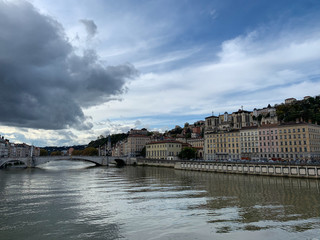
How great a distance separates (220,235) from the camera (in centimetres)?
1619

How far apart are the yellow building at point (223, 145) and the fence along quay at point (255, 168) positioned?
14231mm

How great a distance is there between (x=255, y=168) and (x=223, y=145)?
30007 mm

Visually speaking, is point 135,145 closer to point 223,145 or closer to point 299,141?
point 223,145

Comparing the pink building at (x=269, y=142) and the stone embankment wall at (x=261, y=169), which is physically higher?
the pink building at (x=269, y=142)

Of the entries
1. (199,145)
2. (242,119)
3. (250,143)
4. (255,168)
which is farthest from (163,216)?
(242,119)

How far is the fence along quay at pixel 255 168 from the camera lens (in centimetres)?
4409

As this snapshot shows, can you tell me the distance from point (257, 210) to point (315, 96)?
15255 cm

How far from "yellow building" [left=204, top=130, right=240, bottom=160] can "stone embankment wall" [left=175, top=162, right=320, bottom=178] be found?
49.6ft

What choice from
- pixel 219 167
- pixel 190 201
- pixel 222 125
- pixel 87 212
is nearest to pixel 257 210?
pixel 190 201

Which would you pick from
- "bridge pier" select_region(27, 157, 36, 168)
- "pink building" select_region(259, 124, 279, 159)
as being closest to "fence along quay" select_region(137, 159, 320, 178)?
"pink building" select_region(259, 124, 279, 159)

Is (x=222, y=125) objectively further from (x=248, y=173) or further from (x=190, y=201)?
(x=190, y=201)

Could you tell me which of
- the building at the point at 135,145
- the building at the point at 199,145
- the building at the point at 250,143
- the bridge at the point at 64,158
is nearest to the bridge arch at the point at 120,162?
the bridge at the point at 64,158

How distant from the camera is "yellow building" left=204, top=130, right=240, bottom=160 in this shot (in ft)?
263

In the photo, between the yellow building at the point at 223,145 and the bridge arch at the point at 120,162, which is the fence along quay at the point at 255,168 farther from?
the bridge arch at the point at 120,162
